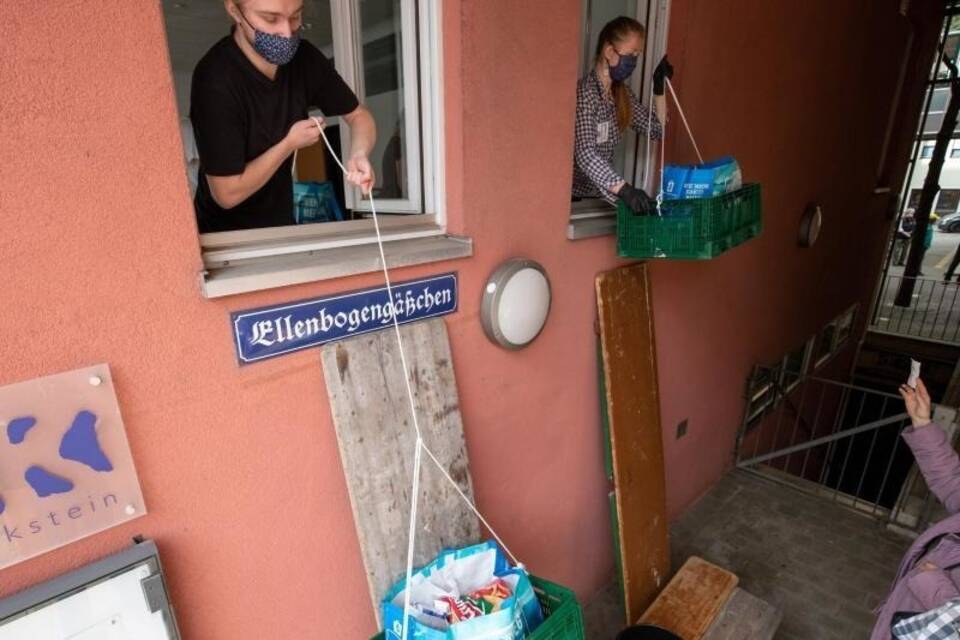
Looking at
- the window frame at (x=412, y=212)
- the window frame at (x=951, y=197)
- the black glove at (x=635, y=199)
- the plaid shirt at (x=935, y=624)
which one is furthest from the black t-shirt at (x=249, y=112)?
the window frame at (x=951, y=197)

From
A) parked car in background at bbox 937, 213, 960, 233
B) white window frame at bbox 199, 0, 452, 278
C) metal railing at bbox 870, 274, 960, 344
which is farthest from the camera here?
parked car in background at bbox 937, 213, 960, 233

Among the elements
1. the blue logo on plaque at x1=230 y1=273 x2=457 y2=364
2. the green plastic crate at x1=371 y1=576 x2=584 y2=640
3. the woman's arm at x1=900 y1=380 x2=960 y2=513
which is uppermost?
the blue logo on plaque at x1=230 y1=273 x2=457 y2=364

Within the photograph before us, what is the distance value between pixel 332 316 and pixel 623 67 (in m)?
1.81

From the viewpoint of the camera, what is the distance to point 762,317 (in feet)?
15.4

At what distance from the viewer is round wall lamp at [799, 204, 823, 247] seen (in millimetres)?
4906

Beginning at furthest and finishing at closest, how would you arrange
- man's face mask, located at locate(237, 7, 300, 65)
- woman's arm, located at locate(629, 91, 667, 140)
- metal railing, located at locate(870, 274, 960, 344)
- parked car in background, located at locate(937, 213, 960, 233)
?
parked car in background, located at locate(937, 213, 960, 233) < metal railing, located at locate(870, 274, 960, 344) < woman's arm, located at locate(629, 91, 667, 140) < man's face mask, located at locate(237, 7, 300, 65)

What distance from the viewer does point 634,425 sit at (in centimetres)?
299

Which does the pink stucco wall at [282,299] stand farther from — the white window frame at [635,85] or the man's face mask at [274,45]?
the man's face mask at [274,45]

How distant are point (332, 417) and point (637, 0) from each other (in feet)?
8.56

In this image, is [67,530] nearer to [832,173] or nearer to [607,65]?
[607,65]

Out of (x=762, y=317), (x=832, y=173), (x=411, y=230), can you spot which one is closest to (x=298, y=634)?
(x=411, y=230)

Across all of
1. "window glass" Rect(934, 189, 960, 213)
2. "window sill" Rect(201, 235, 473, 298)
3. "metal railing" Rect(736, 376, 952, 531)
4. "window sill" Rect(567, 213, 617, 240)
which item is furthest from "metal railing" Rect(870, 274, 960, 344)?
"window glass" Rect(934, 189, 960, 213)

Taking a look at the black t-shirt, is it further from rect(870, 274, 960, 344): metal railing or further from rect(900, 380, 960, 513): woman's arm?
rect(870, 274, 960, 344): metal railing

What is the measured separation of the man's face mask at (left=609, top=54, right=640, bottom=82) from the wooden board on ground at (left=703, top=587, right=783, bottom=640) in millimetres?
2975
